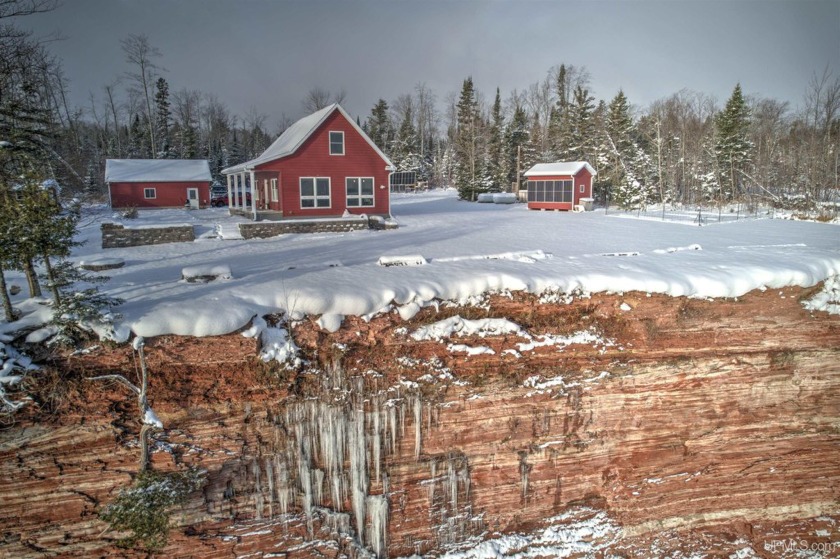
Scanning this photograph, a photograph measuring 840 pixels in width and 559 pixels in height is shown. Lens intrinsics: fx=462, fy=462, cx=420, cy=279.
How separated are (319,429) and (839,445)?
36.5ft

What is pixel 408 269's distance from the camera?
10.4 m

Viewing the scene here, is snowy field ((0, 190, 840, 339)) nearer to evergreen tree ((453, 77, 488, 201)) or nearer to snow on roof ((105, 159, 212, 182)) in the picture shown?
snow on roof ((105, 159, 212, 182))

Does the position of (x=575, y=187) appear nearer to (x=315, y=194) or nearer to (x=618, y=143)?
(x=618, y=143)

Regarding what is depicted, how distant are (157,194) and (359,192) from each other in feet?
57.7

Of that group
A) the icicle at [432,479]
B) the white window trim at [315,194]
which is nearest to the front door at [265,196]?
the white window trim at [315,194]

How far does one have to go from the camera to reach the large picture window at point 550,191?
2785 cm

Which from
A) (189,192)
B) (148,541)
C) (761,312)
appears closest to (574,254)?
(761,312)

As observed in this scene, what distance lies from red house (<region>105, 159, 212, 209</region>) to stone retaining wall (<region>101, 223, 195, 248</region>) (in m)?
17.1

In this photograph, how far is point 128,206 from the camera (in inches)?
1141

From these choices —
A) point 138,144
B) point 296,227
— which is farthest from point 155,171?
point 138,144

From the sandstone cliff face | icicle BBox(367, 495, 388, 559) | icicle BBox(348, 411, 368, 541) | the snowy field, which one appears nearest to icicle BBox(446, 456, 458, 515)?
the sandstone cliff face

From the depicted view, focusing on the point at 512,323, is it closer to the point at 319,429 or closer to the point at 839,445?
the point at 319,429

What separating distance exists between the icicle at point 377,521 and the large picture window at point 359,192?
Answer: 14.3 metres

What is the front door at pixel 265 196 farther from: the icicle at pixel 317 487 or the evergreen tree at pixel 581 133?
the evergreen tree at pixel 581 133
